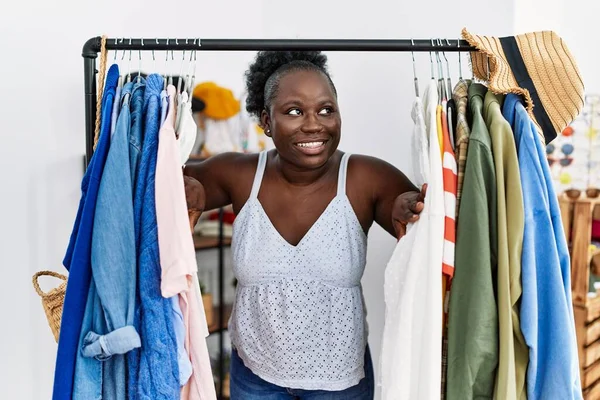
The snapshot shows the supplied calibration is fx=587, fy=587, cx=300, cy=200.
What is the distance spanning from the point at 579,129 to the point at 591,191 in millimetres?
267

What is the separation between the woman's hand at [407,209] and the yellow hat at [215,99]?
1.26 meters

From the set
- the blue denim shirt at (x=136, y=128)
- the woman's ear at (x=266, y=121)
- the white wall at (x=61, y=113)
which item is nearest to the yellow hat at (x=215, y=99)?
the white wall at (x=61, y=113)

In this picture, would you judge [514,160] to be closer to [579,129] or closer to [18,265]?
[18,265]

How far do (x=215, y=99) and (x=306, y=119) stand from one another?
42.0 inches

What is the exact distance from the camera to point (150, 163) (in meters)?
1.13

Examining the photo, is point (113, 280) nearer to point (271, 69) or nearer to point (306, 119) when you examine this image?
point (306, 119)

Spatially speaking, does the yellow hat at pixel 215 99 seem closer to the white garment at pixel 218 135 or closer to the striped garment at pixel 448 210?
the white garment at pixel 218 135

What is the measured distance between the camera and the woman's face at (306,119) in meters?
1.31

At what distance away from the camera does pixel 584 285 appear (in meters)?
2.24

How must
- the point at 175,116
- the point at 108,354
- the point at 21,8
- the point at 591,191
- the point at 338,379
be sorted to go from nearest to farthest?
the point at 108,354 < the point at 175,116 < the point at 338,379 < the point at 21,8 < the point at 591,191

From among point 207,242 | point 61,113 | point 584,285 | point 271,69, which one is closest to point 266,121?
point 271,69

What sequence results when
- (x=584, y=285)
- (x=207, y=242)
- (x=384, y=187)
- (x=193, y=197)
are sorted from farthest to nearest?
(x=207, y=242)
(x=584, y=285)
(x=384, y=187)
(x=193, y=197)

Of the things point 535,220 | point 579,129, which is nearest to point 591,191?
point 579,129

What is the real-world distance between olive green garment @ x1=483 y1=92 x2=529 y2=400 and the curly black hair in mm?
438
